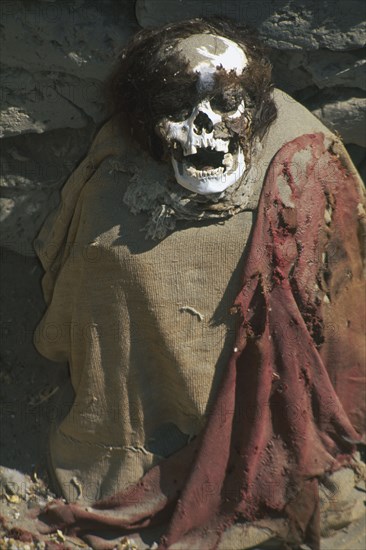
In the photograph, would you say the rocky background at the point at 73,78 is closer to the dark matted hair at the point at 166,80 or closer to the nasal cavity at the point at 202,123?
the dark matted hair at the point at 166,80

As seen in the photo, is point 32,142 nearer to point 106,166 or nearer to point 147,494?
point 106,166

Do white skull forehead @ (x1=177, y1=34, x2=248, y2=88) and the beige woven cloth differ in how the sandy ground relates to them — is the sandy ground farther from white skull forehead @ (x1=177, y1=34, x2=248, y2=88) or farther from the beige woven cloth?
white skull forehead @ (x1=177, y1=34, x2=248, y2=88)

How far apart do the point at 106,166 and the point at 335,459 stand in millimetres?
941

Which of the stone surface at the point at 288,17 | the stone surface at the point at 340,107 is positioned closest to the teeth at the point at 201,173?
the stone surface at the point at 288,17

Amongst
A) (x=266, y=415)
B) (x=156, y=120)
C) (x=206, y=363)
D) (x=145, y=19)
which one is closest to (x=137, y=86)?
(x=156, y=120)

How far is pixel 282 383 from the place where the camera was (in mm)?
2602

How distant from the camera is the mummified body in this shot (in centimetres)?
244

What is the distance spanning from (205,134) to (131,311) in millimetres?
479

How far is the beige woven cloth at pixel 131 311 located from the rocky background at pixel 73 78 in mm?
169

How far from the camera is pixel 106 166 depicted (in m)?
2.57

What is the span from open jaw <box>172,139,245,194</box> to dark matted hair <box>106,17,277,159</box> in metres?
0.10

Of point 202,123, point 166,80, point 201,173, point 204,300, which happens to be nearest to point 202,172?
point 201,173

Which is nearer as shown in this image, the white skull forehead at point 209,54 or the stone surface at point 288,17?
the white skull forehead at point 209,54

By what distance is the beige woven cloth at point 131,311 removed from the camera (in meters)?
2.51
